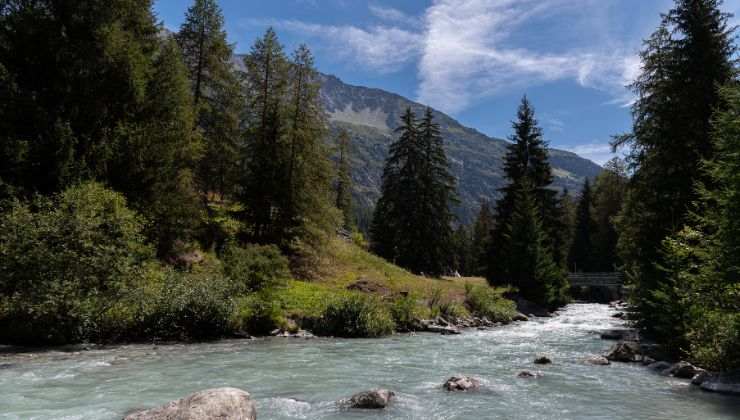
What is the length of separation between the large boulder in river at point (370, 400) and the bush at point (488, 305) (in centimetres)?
2181

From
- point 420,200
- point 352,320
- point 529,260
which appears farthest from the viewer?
point 420,200

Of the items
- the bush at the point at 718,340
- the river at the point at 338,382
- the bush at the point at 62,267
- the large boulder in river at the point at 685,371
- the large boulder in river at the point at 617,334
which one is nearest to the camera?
the river at the point at 338,382

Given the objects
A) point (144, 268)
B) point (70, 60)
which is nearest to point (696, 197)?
Answer: point (144, 268)

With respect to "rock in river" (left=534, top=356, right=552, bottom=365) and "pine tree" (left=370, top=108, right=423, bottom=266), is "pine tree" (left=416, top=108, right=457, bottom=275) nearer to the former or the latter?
"pine tree" (left=370, top=108, right=423, bottom=266)

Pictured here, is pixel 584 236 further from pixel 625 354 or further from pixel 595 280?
pixel 625 354

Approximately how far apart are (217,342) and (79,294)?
526 cm

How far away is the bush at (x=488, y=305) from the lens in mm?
31344

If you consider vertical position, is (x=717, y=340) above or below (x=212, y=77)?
below

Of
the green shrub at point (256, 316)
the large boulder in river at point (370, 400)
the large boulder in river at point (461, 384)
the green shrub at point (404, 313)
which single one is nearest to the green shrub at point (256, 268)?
the green shrub at point (256, 316)

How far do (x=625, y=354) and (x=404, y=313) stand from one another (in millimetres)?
10928

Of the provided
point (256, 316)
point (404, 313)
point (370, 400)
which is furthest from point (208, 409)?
point (404, 313)

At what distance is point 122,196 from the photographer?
796 inches

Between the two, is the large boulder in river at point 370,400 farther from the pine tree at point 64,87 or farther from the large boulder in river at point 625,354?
the pine tree at point 64,87

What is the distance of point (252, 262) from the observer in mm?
23172
